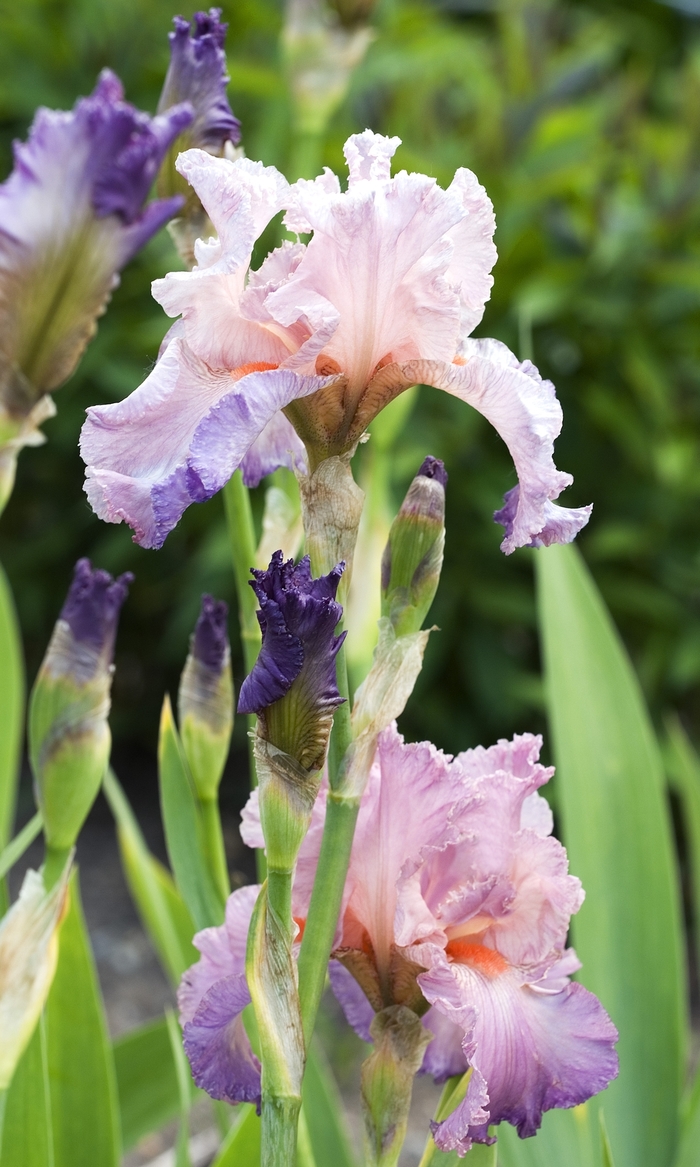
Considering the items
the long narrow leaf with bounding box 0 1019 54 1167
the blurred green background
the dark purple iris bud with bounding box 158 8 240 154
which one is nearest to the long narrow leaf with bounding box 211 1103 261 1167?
the long narrow leaf with bounding box 0 1019 54 1167

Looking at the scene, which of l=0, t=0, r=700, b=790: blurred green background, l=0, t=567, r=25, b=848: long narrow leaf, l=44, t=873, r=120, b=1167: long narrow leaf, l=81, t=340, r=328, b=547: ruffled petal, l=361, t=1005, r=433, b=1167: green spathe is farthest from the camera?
l=0, t=0, r=700, b=790: blurred green background

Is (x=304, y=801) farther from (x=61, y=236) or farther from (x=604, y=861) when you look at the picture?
(x=604, y=861)

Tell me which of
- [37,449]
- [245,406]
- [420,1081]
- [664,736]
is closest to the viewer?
[245,406]

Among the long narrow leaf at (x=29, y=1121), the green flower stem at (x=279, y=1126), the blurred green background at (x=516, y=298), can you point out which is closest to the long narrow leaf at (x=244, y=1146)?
the long narrow leaf at (x=29, y=1121)

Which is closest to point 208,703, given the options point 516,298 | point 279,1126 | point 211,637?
point 211,637

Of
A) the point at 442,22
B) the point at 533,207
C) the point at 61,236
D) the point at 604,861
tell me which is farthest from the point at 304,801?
the point at 442,22

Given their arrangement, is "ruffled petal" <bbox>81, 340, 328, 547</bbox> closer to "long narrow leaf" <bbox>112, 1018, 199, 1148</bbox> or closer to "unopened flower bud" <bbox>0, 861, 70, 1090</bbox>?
"unopened flower bud" <bbox>0, 861, 70, 1090</bbox>

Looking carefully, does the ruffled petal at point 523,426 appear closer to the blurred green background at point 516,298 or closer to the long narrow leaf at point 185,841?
the long narrow leaf at point 185,841
